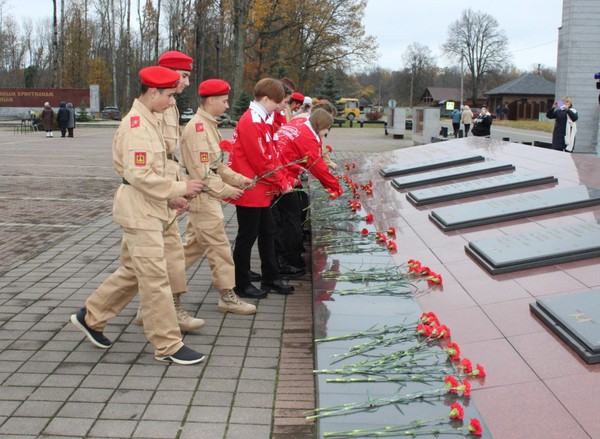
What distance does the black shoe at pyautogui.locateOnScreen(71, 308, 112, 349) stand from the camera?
4.34 metres

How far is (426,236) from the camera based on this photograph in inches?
231

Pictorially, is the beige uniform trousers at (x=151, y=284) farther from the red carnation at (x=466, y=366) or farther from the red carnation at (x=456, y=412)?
the red carnation at (x=456, y=412)

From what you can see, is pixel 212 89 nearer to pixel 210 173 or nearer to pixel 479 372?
pixel 210 173

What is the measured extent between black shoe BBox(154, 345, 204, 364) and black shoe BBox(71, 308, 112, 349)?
46 cm

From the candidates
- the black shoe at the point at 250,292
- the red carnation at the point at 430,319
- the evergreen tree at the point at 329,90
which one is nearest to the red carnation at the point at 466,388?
the red carnation at the point at 430,319

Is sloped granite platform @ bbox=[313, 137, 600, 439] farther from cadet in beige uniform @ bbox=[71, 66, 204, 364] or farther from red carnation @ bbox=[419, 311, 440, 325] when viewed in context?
cadet in beige uniform @ bbox=[71, 66, 204, 364]

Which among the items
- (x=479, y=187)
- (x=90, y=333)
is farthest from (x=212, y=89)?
(x=479, y=187)

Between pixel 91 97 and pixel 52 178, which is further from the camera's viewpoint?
pixel 91 97

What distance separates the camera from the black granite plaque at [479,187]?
6.71 m

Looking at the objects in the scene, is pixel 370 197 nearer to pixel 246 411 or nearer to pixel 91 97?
pixel 246 411

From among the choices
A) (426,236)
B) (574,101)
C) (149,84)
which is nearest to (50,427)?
(149,84)

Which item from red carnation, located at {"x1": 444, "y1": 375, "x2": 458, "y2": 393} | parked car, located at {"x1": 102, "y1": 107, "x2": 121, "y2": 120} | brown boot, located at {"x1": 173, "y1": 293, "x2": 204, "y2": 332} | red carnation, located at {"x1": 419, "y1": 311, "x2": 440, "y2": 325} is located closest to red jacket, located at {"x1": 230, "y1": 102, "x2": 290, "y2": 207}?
brown boot, located at {"x1": 173, "y1": 293, "x2": 204, "y2": 332}

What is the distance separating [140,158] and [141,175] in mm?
103

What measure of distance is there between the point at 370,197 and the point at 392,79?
9034 centimetres
